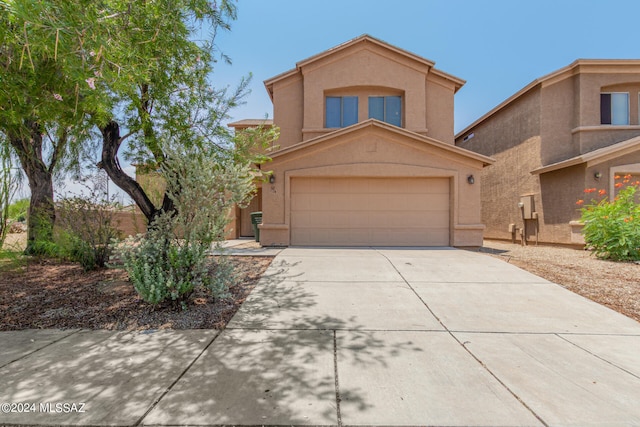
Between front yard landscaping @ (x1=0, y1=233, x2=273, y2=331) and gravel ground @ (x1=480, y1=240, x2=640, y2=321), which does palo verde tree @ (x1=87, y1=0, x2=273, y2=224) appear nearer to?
front yard landscaping @ (x1=0, y1=233, x2=273, y2=331)

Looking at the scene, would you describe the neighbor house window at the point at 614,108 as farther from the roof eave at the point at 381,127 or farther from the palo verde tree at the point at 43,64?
the palo verde tree at the point at 43,64

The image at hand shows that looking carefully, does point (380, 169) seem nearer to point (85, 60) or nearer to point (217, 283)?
point (217, 283)

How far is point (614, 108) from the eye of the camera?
12.4m

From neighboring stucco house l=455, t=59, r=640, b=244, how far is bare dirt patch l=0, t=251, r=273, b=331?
12.1 meters

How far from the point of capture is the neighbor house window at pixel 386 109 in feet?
41.5

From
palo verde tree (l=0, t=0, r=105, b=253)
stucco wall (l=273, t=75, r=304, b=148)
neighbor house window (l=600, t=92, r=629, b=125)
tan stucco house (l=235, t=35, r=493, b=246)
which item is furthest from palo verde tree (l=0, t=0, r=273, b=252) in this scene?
neighbor house window (l=600, t=92, r=629, b=125)

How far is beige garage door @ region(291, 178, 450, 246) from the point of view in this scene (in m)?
10.4

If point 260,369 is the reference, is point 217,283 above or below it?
above

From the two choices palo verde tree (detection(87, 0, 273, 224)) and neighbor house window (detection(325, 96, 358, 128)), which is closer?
palo verde tree (detection(87, 0, 273, 224))

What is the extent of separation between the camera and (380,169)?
10219 millimetres

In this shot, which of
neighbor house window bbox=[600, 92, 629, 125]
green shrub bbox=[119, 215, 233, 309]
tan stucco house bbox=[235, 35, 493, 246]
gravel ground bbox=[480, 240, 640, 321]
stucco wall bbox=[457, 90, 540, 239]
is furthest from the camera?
stucco wall bbox=[457, 90, 540, 239]

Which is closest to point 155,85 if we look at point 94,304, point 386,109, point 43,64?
point 43,64

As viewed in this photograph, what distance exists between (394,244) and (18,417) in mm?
9370

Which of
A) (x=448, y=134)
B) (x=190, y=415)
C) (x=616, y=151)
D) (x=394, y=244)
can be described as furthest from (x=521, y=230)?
(x=190, y=415)
